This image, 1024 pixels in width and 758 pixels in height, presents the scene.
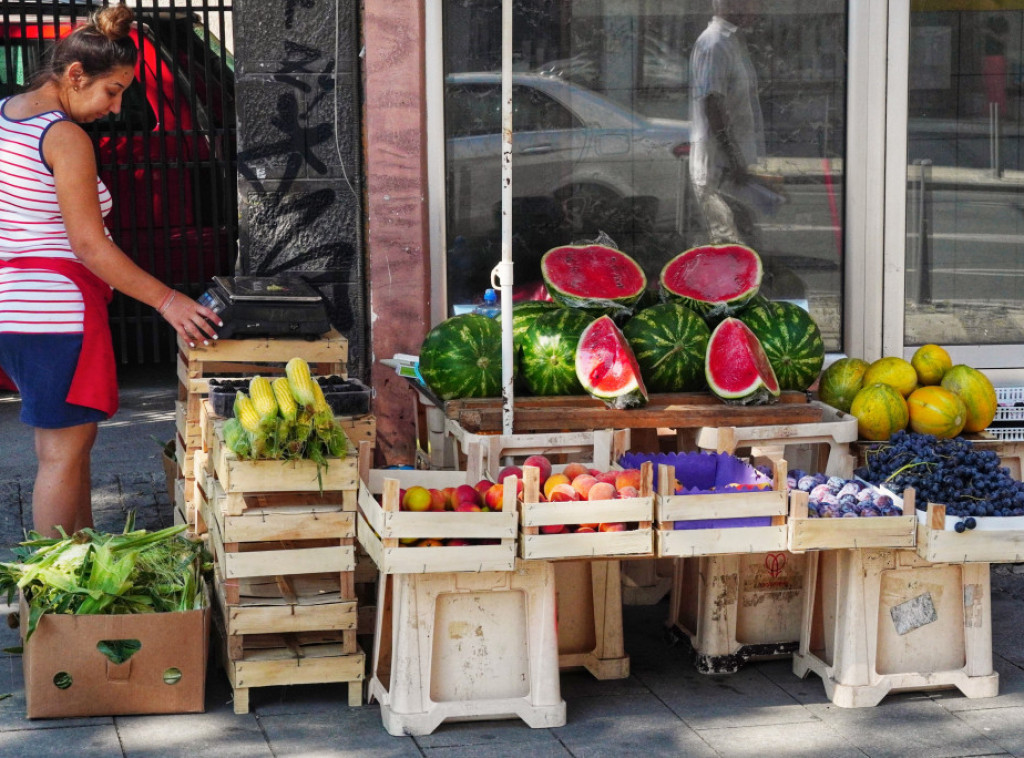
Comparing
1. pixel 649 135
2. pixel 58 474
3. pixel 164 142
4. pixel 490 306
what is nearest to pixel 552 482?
pixel 58 474

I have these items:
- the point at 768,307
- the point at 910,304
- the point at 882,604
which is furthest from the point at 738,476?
the point at 910,304

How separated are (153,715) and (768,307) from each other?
2.98 meters

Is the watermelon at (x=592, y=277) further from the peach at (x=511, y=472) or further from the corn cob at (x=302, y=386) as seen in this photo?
the corn cob at (x=302, y=386)

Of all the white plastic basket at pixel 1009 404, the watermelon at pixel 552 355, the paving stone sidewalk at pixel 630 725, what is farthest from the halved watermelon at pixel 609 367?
the white plastic basket at pixel 1009 404

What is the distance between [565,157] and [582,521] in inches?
106

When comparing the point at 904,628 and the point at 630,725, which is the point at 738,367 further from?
the point at 630,725

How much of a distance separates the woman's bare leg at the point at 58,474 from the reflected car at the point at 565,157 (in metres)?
2.18

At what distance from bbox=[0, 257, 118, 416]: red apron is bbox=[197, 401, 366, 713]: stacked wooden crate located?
1.87ft

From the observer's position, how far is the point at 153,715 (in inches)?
171

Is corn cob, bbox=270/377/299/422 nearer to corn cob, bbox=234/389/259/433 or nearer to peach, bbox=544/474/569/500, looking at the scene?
corn cob, bbox=234/389/259/433

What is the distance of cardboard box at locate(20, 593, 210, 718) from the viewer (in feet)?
13.8

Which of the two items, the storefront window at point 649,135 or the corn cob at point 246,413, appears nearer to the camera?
the corn cob at point 246,413

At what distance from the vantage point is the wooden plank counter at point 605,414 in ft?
17.1

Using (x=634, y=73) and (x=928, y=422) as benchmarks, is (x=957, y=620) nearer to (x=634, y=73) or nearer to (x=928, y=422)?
(x=928, y=422)
